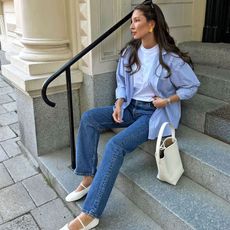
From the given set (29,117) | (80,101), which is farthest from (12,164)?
(80,101)

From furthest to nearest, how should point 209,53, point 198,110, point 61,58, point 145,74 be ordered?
point 209,53 < point 61,58 < point 198,110 < point 145,74

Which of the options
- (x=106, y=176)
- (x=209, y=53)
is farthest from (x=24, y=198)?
(x=209, y=53)

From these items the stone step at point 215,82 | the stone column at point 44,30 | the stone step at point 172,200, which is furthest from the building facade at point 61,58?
the stone step at point 172,200

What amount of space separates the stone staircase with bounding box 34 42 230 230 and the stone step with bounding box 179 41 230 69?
0.03 metres

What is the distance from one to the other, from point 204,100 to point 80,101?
3.22 ft

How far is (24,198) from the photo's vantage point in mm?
2084

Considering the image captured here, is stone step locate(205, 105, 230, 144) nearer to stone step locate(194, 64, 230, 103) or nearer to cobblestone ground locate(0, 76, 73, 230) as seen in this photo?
stone step locate(194, 64, 230, 103)

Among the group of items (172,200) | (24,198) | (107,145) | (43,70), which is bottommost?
(24,198)

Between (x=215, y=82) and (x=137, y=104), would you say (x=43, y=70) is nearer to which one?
(x=137, y=104)

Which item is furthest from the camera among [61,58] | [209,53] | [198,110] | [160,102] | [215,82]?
[209,53]

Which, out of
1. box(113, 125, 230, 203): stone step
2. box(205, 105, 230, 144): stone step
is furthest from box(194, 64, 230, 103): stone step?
box(113, 125, 230, 203): stone step

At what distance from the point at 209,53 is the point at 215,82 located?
42 cm

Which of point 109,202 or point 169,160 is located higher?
point 169,160

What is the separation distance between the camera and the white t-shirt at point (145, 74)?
5.92 ft
